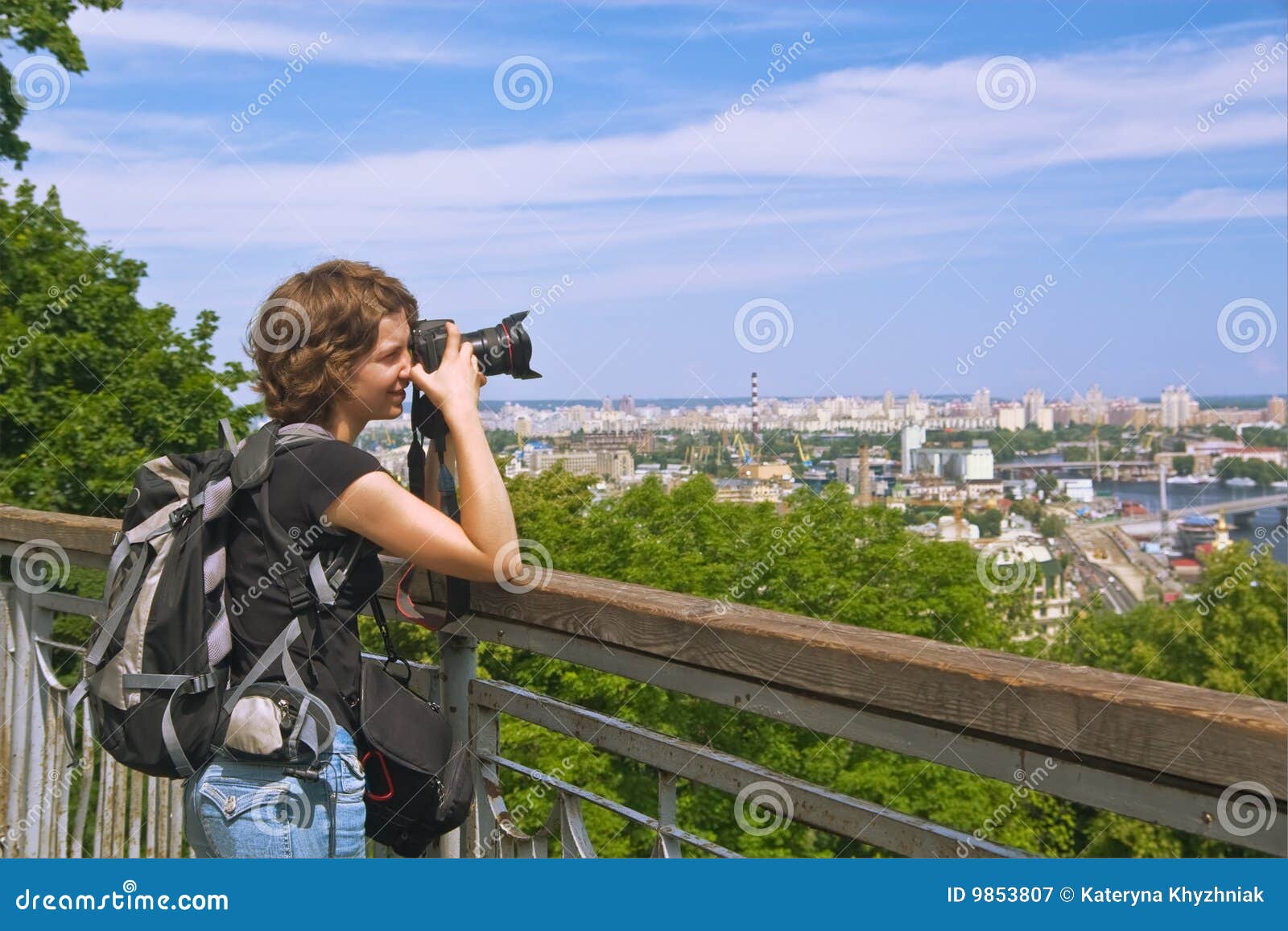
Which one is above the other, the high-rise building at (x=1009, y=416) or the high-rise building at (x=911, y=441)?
the high-rise building at (x=1009, y=416)

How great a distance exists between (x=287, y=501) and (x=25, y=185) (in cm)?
1793

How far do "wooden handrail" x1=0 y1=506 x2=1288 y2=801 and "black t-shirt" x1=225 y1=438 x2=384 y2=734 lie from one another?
1.11 ft

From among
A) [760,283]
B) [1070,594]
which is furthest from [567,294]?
[1070,594]

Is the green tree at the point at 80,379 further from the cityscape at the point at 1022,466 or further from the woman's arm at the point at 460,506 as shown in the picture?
the woman's arm at the point at 460,506

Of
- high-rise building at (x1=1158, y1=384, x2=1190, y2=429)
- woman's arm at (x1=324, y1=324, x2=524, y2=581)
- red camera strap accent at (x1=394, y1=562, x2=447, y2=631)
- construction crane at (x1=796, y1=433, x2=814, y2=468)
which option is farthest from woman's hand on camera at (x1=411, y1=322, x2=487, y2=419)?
high-rise building at (x1=1158, y1=384, x2=1190, y2=429)

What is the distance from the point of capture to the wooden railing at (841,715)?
1.06 m

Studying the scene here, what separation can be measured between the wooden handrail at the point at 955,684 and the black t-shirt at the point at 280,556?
337 millimetres

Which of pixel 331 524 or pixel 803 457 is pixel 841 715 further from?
pixel 803 457

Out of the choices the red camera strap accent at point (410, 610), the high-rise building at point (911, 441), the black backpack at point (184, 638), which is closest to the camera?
the black backpack at point (184, 638)

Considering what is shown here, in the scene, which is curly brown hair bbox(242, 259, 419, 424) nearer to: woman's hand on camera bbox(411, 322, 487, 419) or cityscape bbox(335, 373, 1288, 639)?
woman's hand on camera bbox(411, 322, 487, 419)

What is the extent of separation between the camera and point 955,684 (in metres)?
1.25

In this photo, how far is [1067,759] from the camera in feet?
3.81

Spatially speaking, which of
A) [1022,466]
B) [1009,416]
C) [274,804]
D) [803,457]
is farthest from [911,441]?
[274,804]

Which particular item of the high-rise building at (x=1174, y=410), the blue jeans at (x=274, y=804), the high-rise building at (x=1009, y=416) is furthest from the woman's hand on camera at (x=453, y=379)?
the high-rise building at (x=1174, y=410)
